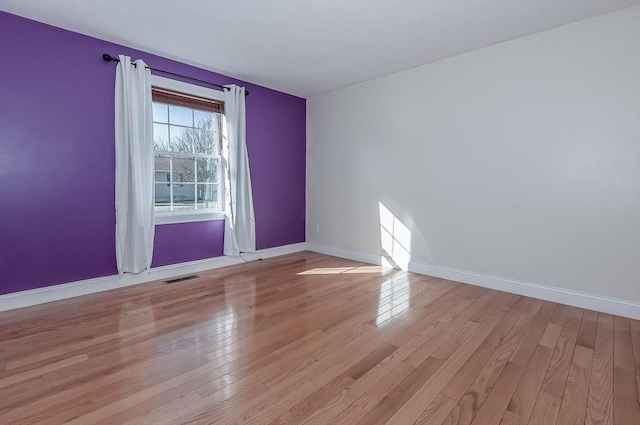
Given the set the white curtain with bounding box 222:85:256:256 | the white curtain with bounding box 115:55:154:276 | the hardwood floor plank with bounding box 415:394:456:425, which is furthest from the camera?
the white curtain with bounding box 222:85:256:256

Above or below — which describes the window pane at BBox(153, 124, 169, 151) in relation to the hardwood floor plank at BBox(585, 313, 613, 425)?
above

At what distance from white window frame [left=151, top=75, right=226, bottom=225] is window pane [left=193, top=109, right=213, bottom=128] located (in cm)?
17

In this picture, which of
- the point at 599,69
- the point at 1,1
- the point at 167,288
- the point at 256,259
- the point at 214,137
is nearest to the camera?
the point at 1,1

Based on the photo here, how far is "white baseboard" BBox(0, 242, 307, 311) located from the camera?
2.79 metres

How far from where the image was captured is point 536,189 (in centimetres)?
303

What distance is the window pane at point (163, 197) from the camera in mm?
3738

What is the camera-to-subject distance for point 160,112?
145 inches

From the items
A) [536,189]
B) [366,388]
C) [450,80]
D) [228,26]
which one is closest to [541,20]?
[450,80]

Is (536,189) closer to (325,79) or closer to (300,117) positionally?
(325,79)

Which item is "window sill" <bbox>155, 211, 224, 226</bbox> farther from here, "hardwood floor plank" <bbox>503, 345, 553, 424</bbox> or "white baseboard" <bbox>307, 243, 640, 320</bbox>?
"hardwood floor plank" <bbox>503, 345, 553, 424</bbox>

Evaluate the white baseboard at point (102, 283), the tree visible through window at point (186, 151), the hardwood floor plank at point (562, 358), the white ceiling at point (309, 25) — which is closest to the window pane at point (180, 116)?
the tree visible through window at point (186, 151)

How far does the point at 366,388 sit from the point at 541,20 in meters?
3.32

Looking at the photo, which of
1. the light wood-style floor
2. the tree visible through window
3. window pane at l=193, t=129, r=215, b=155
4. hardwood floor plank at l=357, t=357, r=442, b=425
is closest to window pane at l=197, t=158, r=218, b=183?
the tree visible through window

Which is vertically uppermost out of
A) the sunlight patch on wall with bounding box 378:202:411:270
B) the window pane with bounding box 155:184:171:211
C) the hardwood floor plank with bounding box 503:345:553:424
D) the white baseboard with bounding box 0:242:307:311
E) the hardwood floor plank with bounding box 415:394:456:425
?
the window pane with bounding box 155:184:171:211
